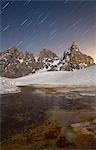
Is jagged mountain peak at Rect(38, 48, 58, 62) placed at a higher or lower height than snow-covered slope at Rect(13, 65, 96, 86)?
higher

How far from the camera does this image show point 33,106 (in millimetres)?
3299

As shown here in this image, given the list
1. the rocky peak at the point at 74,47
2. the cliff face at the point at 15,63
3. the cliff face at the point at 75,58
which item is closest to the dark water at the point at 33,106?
the cliff face at the point at 15,63

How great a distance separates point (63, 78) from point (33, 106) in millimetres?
504

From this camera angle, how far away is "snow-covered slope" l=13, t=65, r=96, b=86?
3.31 meters

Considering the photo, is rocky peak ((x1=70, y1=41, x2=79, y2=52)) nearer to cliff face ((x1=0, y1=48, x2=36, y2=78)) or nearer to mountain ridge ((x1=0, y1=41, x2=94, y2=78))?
mountain ridge ((x1=0, y1=41, x2=94, y2=78))

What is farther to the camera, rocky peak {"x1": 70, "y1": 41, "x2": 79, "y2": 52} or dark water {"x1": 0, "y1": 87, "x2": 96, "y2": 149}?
rocky peak {"x1": 70, "y1": 41, "x2": 79, "y2": 52}

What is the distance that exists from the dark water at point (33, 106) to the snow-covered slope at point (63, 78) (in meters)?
0.11

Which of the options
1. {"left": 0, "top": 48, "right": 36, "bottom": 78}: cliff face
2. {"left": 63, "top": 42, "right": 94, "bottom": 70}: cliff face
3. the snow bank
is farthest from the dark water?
{"left": 63, "top": 42, "right": 94, "bottom": 70}: cliff face

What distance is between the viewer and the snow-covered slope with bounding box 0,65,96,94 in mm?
3295

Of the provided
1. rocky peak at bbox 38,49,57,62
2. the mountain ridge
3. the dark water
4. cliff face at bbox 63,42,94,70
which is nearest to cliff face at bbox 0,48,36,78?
the mountain ridge

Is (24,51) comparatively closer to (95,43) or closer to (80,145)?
(95,43)

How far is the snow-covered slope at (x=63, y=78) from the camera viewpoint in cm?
331

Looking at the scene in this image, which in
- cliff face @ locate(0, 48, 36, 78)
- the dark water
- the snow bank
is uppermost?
cliff face @ locate(0, 48, 36, 78)

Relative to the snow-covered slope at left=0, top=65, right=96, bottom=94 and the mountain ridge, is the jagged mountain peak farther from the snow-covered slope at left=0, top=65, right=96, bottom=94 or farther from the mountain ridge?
the snow-covered slope at left=0, top=65, right=96, bottom=94
